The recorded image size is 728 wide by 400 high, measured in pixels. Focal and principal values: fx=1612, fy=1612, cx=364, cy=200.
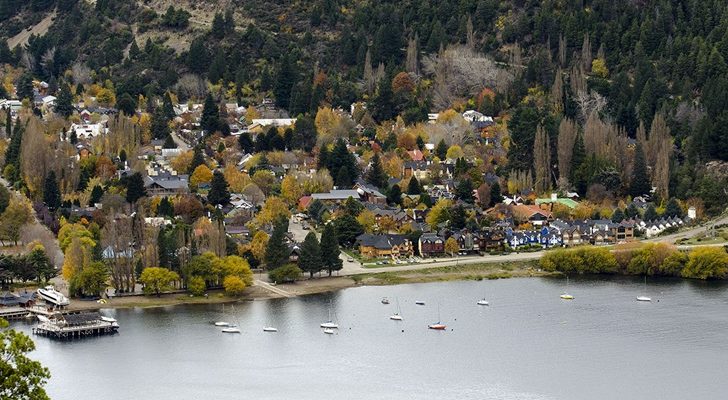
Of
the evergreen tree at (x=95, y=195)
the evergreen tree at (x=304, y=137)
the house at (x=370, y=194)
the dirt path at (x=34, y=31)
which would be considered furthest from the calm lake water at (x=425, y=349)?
the dirt path at (x=34, y=31)

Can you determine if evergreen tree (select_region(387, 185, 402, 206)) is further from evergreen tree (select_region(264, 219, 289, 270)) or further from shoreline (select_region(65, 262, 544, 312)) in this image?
evergreen tree (select_region(264, 219, 289, 270))

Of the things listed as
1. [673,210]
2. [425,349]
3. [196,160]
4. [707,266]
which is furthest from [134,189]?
[707,266]

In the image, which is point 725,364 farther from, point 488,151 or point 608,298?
point 488,151

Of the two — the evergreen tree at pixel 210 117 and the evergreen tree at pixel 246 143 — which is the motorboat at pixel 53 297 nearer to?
the evergreen tree at pixel 246 143

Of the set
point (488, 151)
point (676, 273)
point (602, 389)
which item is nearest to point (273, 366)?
point (602, 389)

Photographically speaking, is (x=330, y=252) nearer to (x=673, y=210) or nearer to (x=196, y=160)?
(x=673, y=210)

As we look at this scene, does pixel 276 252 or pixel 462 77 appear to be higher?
pixel 462 77
